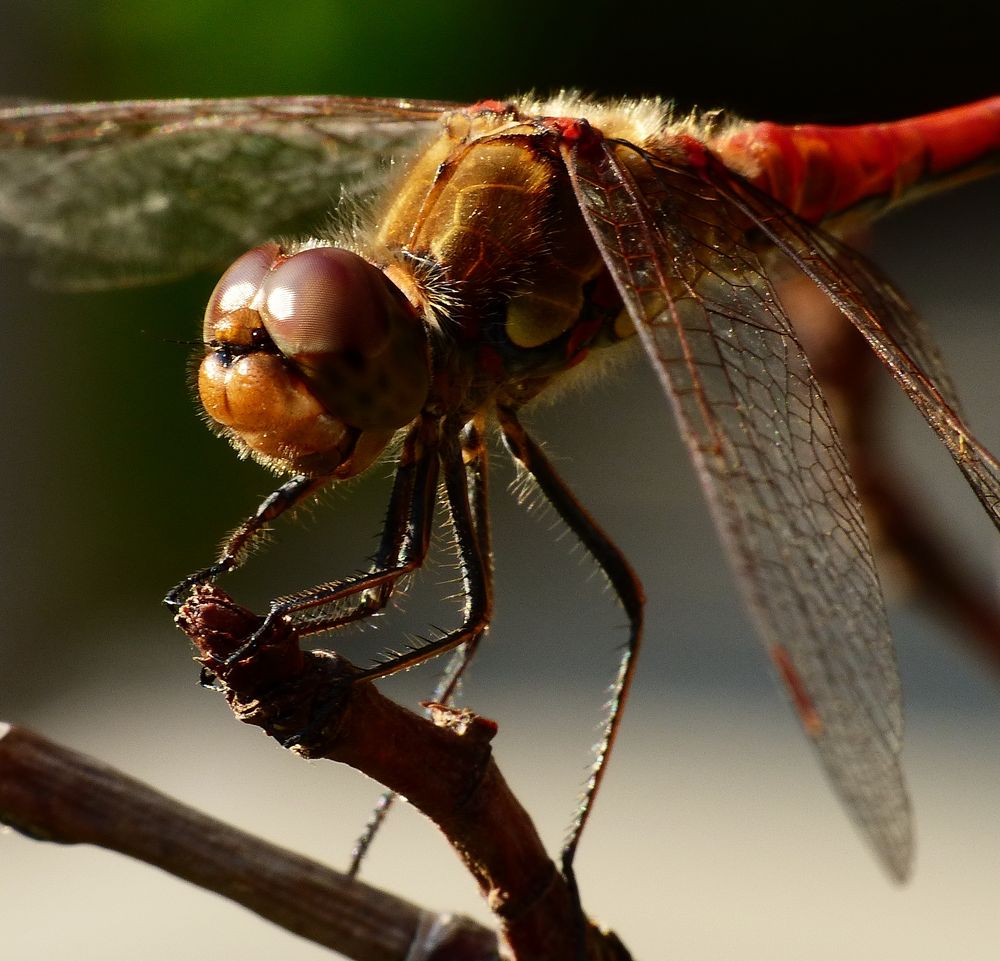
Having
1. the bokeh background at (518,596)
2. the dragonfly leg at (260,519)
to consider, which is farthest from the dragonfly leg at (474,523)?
the bokeh background at (518,596)

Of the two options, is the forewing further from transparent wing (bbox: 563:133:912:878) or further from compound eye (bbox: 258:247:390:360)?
compound eye (bbox: 258:247:390:360)

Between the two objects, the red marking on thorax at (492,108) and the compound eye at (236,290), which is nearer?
the compound eye at (236,290)

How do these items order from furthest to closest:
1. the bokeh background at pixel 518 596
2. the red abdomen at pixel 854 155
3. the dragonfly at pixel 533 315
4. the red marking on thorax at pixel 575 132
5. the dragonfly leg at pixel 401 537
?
the bokeh background at pixel 518 596
the red abdomen at pixel 854 155
the red marking on thorax at pixel 575 132
the dragonfly leg at pixel 401 537
the dragonfly at pixel 533 315

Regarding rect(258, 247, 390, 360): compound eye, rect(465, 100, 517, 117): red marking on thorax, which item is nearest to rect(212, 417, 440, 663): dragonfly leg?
rect(258, 247, 390, 360): compound eye

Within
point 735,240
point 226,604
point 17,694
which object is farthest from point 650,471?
point 226,604

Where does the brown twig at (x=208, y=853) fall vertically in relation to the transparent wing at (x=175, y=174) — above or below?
below

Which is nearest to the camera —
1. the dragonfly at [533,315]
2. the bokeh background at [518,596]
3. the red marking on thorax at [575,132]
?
the dragonfly at [533,315]

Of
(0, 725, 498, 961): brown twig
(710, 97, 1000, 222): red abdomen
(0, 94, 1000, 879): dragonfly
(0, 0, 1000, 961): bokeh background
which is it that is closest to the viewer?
(0, 725, 498, 961): brown twig

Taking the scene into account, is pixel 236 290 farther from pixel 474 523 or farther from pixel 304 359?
pixel 474 523

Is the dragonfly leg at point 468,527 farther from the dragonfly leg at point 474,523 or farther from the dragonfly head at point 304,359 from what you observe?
the dragonfly head at point 304,359

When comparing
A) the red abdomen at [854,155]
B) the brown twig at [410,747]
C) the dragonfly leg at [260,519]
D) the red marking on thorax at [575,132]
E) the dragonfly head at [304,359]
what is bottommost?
the brown twig at [410,747]
